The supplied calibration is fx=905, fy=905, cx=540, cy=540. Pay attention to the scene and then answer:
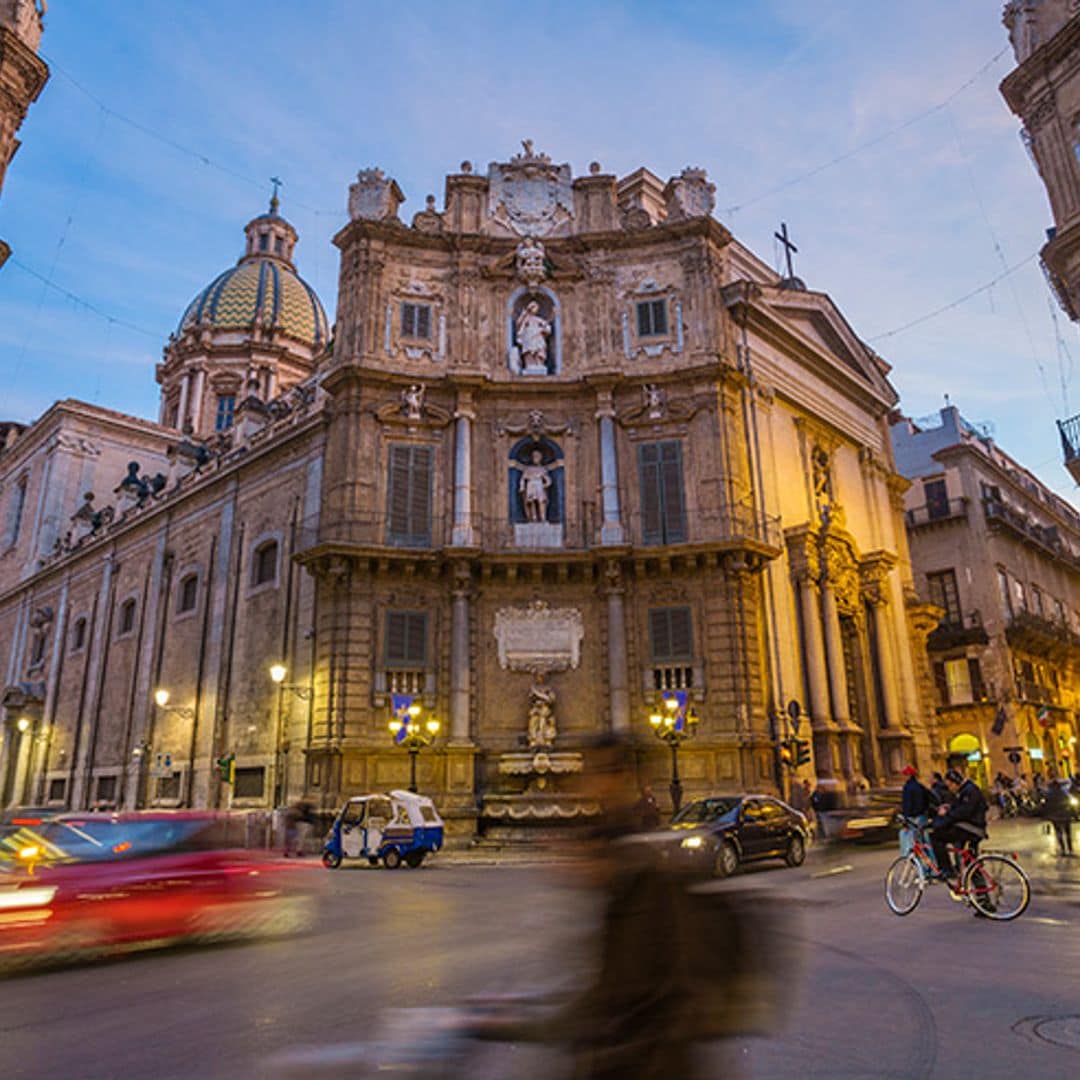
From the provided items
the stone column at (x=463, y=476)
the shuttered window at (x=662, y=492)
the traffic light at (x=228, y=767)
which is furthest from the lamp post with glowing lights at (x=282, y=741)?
the shuttered window at (x=662, y=492)

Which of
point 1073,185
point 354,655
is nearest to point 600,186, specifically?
point 1073,185

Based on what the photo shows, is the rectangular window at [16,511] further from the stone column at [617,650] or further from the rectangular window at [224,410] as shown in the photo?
the stone column at [617,650]

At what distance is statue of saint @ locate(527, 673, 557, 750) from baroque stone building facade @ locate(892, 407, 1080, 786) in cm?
2218

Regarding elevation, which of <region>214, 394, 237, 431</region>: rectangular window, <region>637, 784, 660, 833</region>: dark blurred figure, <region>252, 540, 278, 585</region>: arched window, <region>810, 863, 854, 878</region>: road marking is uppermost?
<region>214, 394, 237, 431</region>: rectangular window

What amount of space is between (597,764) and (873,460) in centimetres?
3546

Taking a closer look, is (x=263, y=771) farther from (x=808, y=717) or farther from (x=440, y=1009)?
(x=440, y=1009)

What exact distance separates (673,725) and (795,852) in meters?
6.07

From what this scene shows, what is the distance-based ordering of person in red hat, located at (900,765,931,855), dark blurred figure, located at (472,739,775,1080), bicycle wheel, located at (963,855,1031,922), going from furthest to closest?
person in red hat, located at (900,765,931,855)
bicycle wheel, located at (963,855,1031,922)
dark blurred figure, located at (472,739,775,1080)

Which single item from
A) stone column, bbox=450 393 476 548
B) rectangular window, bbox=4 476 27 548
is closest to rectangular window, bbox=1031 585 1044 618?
stone column, bbox=450 393 476 548

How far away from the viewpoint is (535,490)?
27.2m

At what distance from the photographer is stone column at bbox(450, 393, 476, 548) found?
1025 inches

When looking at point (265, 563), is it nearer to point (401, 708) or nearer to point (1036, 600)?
point (401, 708)

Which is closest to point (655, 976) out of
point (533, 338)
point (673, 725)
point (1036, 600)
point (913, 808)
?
point (913, 808)

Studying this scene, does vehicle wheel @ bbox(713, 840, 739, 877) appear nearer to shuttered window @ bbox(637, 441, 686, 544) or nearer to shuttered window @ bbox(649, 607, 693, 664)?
shuttered window @ bbox(649, 607, 693, 664)
